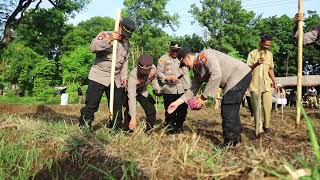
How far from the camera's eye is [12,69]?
124ft

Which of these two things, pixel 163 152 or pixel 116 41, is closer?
pixel 163 152

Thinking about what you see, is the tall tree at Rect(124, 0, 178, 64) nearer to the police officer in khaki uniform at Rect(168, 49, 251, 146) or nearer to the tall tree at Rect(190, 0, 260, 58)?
the tall tree at Rect(190, 0, 260, 58)

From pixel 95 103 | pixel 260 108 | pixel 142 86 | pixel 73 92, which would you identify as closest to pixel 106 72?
pixel 95 103

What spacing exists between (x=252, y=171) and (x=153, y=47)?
1584 inches

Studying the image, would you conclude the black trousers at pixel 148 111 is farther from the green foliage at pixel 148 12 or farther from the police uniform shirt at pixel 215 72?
the green foliage at pixel 148 12

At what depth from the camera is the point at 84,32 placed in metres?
55.8

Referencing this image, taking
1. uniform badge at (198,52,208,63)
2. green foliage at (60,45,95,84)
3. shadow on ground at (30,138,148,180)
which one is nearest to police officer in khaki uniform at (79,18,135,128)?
uniform badge at (198,52,208,63)

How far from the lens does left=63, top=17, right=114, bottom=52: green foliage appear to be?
176 feet

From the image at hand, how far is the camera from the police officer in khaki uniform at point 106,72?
580 centimetres

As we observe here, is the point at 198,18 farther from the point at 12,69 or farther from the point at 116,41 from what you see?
the point at 116,41

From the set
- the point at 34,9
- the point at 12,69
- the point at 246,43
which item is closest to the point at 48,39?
the point at 12,69

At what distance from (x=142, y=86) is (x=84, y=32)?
5061 centimetres

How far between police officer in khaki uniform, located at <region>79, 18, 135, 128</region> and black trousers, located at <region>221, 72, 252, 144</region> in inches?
54.0

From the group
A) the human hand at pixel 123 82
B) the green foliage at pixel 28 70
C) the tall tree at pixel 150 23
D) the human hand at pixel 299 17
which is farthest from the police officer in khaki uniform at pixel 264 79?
the tall tree at pixel 150 23
